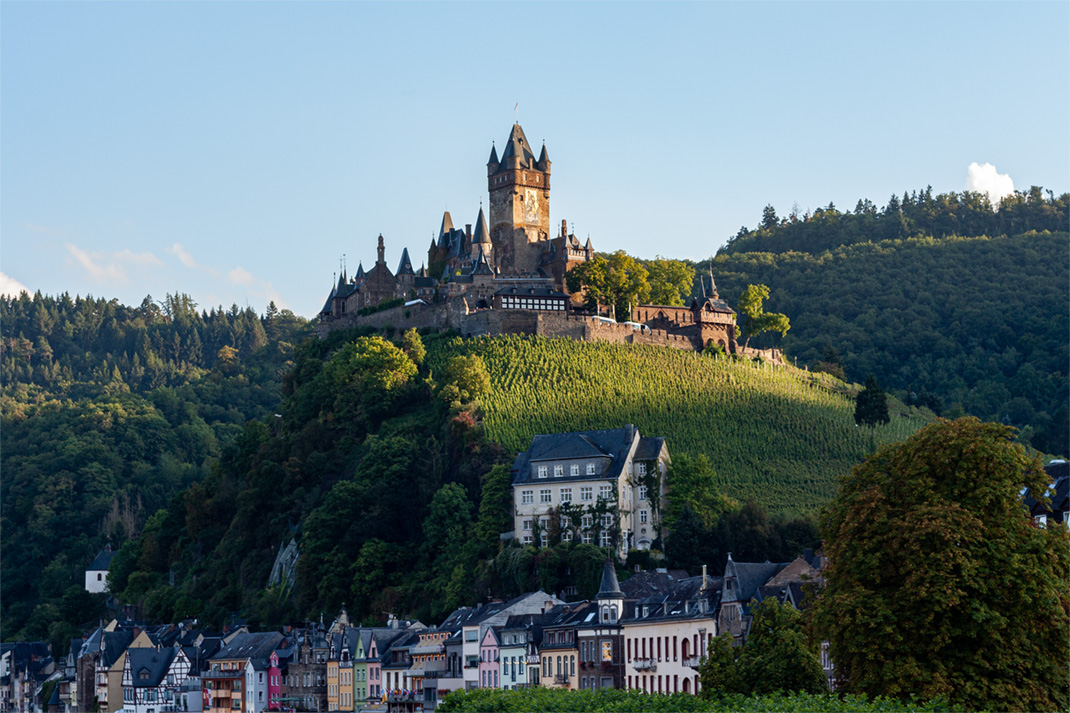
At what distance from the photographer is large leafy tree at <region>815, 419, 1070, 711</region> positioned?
155ft

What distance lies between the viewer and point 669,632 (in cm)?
7788

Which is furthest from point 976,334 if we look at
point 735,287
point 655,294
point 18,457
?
point 18,457

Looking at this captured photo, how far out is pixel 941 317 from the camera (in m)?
176

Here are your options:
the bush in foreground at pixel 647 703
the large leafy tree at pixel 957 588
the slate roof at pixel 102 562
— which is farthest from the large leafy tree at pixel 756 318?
the large leafy tree at pixel 957 588

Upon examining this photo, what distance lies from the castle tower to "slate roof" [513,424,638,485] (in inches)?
1486

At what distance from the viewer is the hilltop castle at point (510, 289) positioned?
4948 inches

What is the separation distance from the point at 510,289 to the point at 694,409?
2079 centimetres

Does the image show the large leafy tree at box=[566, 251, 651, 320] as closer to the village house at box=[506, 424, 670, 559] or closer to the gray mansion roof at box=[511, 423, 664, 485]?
the gray mansion roof at box=[511, 423, 664, 485]

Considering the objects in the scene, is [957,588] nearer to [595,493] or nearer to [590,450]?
[595,493]

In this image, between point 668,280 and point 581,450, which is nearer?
point 581,450

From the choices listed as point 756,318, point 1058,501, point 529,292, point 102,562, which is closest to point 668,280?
point 756,318

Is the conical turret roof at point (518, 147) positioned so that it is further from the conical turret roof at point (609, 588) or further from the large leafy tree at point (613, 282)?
the conical turret roof at point (609, 588)

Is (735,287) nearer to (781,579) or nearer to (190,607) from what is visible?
(190,607)

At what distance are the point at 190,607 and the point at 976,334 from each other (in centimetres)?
9058
